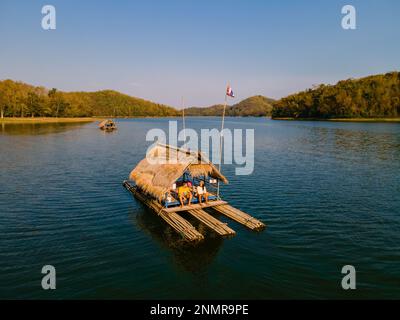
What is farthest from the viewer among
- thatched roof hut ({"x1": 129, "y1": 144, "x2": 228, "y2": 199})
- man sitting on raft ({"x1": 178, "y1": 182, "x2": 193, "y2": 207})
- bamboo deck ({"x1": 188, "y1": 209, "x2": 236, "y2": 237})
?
man sitting on raft ({"x1": 178, "y1": 182, "x2": 193, "y2": 207})

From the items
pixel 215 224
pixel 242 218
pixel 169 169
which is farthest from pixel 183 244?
pixel 169 169

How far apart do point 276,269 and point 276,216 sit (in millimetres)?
8191

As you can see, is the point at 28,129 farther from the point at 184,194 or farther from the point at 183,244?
Answer: the point at 183,244

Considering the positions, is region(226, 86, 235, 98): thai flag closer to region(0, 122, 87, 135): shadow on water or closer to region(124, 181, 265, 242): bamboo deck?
region(124, 181, 265, 242): bamboo deck

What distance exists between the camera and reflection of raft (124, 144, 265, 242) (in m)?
20.2

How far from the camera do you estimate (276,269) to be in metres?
16.2

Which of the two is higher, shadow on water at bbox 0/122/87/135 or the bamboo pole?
shadow on water at bbox 0/122/87/135

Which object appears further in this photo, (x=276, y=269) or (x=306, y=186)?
(x=306, y=186)

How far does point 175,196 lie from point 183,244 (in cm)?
735

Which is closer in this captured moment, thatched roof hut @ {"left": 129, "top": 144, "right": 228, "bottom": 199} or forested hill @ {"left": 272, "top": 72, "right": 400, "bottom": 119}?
thatched roof hut @ {"left": 129, "top": 144, "right": 228, "bottom": 199}

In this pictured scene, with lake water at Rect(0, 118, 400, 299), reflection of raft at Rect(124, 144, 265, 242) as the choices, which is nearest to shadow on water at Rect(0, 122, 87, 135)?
lake water at Rect(0, 118, 400, 299)
